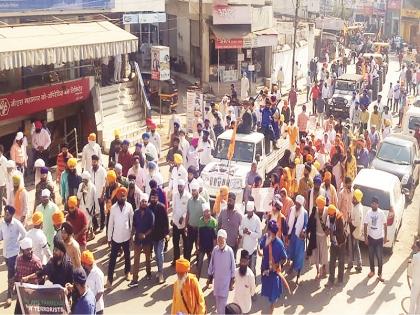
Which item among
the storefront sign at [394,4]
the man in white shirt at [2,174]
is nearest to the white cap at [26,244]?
the man in white shirt at [2,174]

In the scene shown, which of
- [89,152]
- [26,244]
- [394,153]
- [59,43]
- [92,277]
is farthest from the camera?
[59,43]

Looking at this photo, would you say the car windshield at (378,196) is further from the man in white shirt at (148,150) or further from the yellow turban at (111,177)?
the yellow turban at (111,177)

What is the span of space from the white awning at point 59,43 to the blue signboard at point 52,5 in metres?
1.10

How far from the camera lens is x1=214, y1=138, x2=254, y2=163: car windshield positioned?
14844 mm

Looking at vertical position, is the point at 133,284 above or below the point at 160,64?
below

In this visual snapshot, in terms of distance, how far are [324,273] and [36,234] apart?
17.2ft

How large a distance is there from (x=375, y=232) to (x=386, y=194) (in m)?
1.83

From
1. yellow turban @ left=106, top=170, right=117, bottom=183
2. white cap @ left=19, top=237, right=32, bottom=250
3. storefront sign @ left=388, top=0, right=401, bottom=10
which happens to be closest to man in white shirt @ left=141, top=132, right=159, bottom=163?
yellow turban @ left=106, top=170, right=117, bottom=183

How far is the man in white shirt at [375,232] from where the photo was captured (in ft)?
36.7

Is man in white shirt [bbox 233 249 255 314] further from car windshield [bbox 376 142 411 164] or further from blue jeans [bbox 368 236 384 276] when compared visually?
car windshield [bbox 376 142 411 164]

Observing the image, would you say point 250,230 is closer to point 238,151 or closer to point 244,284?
point 244,284

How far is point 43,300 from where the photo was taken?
774 centimetres

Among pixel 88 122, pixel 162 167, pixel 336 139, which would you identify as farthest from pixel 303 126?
pixel 88 122

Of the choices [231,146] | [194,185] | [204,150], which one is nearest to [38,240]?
[194,185]
